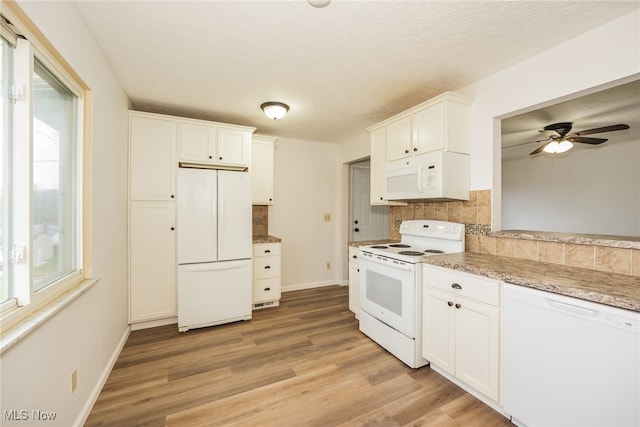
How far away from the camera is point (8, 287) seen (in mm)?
1071

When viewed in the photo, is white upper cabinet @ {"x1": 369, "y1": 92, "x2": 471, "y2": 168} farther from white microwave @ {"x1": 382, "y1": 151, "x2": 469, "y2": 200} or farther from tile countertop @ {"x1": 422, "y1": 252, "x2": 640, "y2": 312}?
tile countertop @ {"x1": 422, "y1": 252, "x2": 640, "y2": 312}

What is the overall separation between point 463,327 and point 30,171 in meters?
2.58

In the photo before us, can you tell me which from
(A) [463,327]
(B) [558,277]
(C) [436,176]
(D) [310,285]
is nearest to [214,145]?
(C) [436,176]

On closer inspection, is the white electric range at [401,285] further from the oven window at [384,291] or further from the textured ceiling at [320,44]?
the textured ceiling at [320,44]

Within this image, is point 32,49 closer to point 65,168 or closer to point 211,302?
point 65,168

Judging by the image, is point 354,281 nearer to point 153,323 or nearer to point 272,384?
point 272,384

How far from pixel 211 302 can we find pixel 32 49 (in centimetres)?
243

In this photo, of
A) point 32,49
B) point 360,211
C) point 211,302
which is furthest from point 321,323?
point 32,49

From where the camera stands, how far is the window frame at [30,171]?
106 centimetres

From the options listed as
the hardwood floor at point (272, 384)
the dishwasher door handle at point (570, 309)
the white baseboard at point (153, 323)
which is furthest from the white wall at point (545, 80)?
the white baseboard at point (153, 323)

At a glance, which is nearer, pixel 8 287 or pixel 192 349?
pixel 8 287

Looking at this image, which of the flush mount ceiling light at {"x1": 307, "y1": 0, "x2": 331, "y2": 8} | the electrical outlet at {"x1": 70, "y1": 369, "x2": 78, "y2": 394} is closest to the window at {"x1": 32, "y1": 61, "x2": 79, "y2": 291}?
the electrical outlet at {"x1": 70, "y1": 369, "x2": 78, "y2": 394}

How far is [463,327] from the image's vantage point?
1.79 metres

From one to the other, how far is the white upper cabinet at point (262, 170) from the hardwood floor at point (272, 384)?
1713mm
